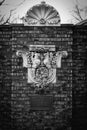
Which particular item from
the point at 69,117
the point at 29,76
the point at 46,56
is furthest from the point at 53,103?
the point at 46,56

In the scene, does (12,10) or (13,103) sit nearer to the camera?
(13,103)

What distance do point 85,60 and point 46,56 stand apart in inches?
41.4

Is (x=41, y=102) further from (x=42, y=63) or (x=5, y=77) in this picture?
(x=5, y=77)

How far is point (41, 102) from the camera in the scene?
14.4ft

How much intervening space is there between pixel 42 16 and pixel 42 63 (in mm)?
1169

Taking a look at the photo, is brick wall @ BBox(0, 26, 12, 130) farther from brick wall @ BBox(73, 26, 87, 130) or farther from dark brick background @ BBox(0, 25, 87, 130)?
brick wall @ BBox(73, 26, 87, 130)

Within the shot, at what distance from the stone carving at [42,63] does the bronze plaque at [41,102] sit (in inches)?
12.5

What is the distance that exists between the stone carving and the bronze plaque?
1.04 feet

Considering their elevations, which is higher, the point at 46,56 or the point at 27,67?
the point at 46,56

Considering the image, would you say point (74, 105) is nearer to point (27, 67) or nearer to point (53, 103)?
point (53, 103)

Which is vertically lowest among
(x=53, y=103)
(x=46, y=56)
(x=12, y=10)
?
(x=53, y=103)

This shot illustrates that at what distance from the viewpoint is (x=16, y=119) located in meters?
4.39

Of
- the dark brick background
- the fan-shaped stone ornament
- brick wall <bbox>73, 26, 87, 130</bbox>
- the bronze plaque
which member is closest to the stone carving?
the dark brick background

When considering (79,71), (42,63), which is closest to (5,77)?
(42,63)
